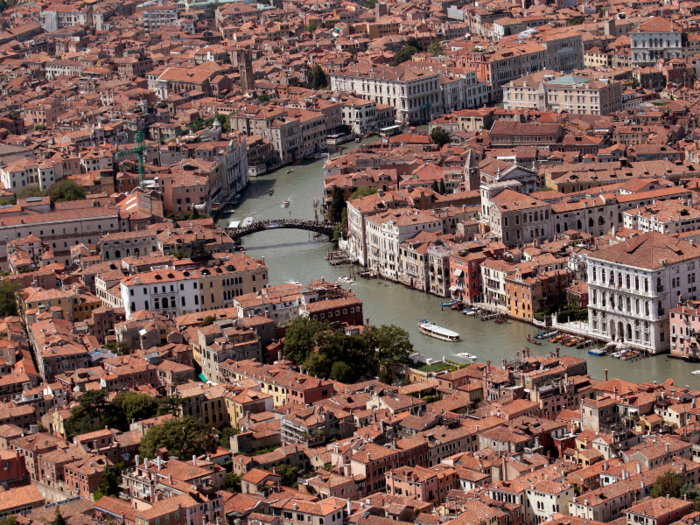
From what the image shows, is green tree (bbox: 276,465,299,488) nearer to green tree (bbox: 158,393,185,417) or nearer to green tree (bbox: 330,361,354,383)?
green tree (bbox: 158,393,185,417)

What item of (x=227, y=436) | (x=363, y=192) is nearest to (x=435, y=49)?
(x=363, y=192)

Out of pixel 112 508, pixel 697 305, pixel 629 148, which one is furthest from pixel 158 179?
pixel 112 508

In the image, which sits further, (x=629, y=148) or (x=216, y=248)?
(x=629, y=148)

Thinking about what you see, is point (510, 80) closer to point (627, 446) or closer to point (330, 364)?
point (330, 364)

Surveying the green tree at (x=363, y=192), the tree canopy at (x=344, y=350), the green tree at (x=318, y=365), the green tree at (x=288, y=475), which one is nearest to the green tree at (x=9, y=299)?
the tree canopy at (x=344, y=350)

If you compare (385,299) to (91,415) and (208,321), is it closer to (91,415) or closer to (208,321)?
(208,321)
